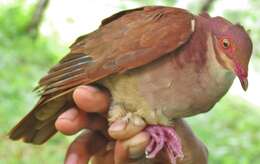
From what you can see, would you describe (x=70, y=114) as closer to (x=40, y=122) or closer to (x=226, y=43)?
(x=40, y=122)

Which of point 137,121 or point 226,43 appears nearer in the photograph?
point 226,43

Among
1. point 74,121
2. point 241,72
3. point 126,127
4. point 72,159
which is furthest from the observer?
point 72,159

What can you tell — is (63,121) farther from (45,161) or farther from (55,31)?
(55,31)

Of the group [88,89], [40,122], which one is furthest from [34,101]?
[88,89]

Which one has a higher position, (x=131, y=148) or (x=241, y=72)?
(x=241, y=72)

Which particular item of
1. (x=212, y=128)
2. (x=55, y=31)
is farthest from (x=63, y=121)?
(x=55, y=31)

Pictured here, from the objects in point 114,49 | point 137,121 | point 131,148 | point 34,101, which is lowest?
point 34,101

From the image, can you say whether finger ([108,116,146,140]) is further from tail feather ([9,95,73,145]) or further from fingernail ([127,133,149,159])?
tail feather ([9,95,73,145])
